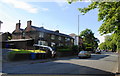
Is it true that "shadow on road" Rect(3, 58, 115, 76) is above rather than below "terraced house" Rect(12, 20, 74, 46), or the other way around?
below

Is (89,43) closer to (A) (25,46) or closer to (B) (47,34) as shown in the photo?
(B) (47,34)

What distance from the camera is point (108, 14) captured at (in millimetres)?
9445

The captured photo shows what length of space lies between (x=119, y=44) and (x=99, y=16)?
4453 mm

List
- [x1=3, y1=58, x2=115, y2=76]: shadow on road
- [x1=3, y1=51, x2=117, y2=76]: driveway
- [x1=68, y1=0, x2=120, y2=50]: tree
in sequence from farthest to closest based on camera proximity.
→ [x1=3, y1=51, x2=117, y2=76]: driveway
[x1=3, y1=58, x2=115, y2=76]: shadow on road
[x1=68, y1=0, x2=120, y2=50]: tree

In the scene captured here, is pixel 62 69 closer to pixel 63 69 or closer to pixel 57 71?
pixel 63 69

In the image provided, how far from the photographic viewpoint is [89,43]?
4688 cm

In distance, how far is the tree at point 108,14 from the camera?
8.24m

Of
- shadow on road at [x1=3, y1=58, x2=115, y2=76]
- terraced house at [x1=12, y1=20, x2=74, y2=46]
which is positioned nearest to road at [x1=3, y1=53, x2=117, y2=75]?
shadow on road at [x1=3, y1=58, x2=115, y2=76]

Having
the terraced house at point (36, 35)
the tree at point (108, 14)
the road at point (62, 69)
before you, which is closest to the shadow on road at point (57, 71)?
the road at point (62, 69)

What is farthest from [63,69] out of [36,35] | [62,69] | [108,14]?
[36,35]

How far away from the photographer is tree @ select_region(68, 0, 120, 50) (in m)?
8.24

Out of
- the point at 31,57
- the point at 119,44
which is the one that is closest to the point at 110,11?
the point at 119,44

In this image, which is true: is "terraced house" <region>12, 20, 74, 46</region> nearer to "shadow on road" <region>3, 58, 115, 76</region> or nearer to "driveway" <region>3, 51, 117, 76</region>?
"driveway" <region>3, 51, 117, 76</region>

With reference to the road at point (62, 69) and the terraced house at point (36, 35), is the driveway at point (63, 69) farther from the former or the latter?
the terraced house at point (36, 35)
